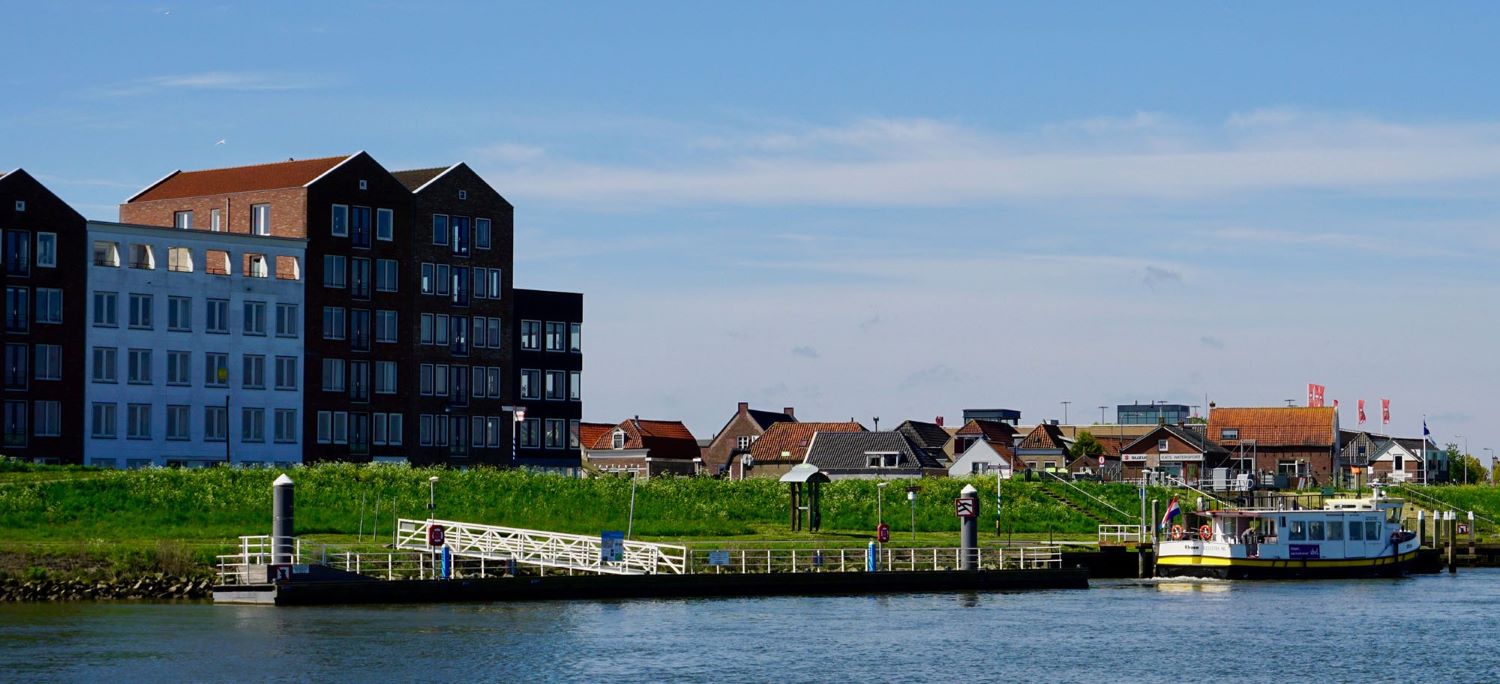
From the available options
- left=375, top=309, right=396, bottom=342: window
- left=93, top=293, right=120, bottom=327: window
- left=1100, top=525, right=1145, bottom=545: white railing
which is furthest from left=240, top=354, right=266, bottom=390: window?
left=1100, top=525, right=1145, bottom=545: white railing

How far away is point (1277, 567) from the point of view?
96062 millimetres

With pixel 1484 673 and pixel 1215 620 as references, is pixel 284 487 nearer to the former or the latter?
pixel 1215 620

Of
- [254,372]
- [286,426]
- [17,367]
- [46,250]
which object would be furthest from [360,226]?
[17,367]

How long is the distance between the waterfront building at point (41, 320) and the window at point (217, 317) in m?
7.27

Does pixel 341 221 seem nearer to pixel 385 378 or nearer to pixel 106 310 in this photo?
pixel 385 378

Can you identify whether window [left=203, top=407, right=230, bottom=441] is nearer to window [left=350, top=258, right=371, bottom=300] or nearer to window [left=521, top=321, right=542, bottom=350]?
window [left=350, top=258, right=371, bottom=300]

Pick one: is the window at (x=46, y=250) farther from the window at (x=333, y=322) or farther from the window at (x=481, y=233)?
the window at (x=481, y=233)

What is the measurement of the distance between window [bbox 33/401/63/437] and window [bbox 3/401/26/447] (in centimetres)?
53

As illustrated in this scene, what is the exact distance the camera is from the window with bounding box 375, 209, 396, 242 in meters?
123

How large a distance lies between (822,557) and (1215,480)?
6967 centimetres

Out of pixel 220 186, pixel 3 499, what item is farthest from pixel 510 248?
pixel 3 499

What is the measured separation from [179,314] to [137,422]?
6.04 metres

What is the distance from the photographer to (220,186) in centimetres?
12625

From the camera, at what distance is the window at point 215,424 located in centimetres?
11769
